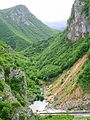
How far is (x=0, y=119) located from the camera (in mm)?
98750

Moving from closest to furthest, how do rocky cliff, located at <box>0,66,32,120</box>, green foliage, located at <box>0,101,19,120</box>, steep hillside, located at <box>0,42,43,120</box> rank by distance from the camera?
green foliage, located at <box>0,101,19,120</box>
steep hillside, located at <box>0,42,43,120</box>
rocky cliff, located at <box>0,66,32,120</box>

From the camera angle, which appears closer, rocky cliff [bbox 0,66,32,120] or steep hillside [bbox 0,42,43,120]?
steep hillside [bbox 0,42,43,120]

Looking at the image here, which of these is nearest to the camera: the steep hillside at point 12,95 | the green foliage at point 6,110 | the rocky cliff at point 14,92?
A: the green foliage at point 6,110

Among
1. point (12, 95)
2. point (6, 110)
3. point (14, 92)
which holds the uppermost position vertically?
point (14, 92)

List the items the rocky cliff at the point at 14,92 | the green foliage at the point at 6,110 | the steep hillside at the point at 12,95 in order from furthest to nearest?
the rocky cliff at the point at 14,92 < the steep hillside at the point at 12,95 < the green foliage at the point at 6,110

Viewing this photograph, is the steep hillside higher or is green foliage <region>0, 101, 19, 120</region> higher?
the steep hillside

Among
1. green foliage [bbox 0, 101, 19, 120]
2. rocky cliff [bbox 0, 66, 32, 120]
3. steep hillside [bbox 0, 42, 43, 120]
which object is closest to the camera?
green foliage [bbox 0, 101, 19, 120]

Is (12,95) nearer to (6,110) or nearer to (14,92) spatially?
(14,92)

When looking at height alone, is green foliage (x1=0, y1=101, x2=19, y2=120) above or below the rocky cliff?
below

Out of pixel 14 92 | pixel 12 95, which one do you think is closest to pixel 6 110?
pixel 12 95

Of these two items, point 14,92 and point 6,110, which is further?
point 14,92

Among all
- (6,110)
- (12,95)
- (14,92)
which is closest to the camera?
(6,110)

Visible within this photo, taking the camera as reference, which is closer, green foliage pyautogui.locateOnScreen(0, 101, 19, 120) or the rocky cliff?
green foliage pyautogui.locateOnScreen(0, 101, 19, 120)

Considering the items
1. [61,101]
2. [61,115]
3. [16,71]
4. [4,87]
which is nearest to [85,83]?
[61,101]
